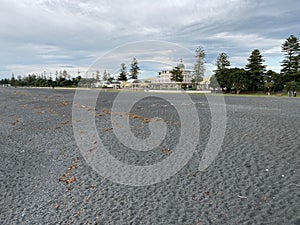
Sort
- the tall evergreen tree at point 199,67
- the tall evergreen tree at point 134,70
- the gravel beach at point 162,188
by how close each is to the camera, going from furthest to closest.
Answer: the tall evergreen tree at point 134,70
the tall evergreen tree at point 199,67
the gravel beach at point 162,188

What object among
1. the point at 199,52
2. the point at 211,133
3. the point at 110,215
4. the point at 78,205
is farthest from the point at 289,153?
the point at 199,52

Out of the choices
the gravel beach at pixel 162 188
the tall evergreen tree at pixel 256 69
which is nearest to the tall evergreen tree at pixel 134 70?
the tall evergreen tree at pixel 256 69

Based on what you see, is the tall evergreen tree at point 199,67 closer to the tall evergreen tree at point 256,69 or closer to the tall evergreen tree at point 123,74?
the tall evergreen tree at point 256,69

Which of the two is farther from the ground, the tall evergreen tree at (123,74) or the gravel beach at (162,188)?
the tall evergreen tree at (123,74)

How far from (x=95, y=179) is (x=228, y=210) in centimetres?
260

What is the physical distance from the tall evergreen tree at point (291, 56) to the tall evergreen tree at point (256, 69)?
3.63 meters

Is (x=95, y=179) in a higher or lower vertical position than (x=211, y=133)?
lower

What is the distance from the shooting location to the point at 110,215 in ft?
10.9

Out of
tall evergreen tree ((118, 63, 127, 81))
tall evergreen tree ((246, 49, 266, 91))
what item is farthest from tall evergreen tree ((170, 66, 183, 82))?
tall evergreen tree ((118, 63, 127, 81))

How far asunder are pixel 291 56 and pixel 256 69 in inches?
245

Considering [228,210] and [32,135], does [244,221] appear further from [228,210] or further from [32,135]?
[32,135]

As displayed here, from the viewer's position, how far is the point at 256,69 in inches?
1544

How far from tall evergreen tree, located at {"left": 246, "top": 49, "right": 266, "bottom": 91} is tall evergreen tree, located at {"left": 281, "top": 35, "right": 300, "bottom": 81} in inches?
143

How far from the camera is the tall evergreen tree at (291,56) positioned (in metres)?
36.4
